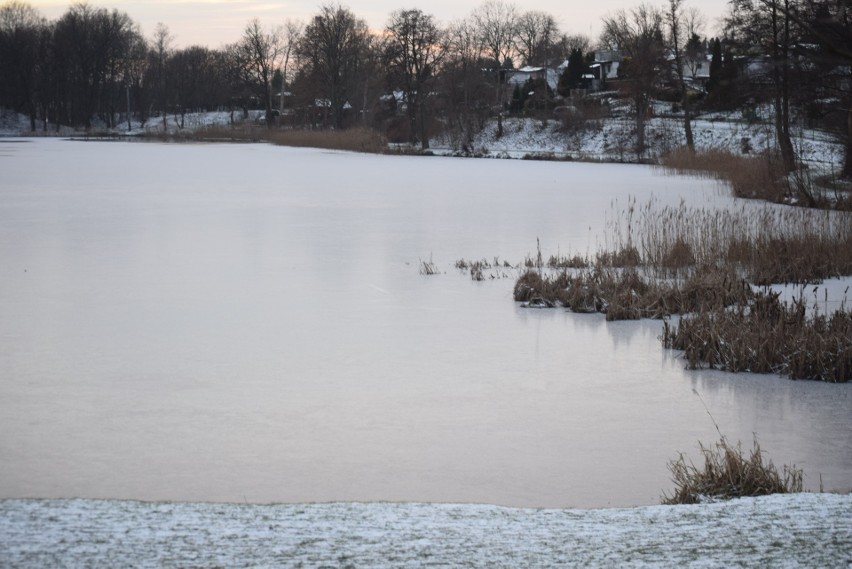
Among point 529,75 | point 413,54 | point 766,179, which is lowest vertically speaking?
point 766,179

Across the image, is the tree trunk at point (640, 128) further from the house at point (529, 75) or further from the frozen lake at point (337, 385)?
the house at point (529, 75)

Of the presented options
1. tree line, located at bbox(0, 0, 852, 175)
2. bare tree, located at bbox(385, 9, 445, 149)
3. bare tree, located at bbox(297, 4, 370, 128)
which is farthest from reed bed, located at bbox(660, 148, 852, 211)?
bare tree, located at bbox(297, 4, 370, 128)

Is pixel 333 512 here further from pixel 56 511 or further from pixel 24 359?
pixel 24 359

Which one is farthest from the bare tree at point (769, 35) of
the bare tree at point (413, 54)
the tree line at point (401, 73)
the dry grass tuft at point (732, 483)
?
the bare tree at point (413, 54)

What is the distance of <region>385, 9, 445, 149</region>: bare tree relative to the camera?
51.8 metres

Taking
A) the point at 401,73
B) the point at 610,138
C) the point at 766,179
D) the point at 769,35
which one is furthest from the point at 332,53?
the point at 766,179

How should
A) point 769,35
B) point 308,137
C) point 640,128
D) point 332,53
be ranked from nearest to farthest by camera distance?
point 769,35
point 640,128
point 308,137
point 332,53

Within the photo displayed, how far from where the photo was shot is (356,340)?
24.9 ft

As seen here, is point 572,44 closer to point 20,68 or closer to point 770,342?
point 20,68

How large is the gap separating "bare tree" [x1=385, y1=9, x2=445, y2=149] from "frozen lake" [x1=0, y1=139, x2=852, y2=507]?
1541 inches

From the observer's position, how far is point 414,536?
272 centimetres

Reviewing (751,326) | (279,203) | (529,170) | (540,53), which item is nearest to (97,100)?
(540,53)

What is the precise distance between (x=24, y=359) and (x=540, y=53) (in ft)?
279

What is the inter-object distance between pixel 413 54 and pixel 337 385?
47.7m
